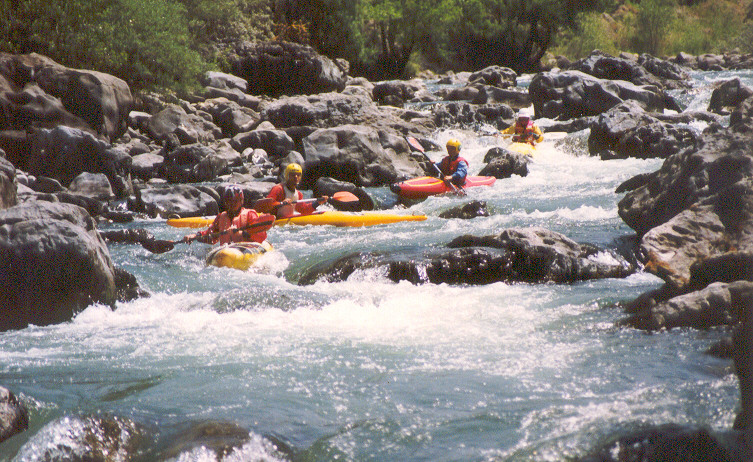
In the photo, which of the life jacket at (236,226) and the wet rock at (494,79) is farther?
the wet rock at (494,79)

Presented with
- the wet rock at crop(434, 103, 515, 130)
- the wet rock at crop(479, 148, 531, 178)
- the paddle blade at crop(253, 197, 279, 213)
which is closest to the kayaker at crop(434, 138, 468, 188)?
the wet rock at crop(479, 148, 531, 178)

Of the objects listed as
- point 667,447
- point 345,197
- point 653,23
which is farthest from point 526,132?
point 653,23

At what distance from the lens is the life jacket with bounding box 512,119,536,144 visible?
14.1 metres

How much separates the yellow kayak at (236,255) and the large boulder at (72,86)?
6.48 meters

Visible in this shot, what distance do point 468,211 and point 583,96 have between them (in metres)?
9.51

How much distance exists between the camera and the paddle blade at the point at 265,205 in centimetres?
873

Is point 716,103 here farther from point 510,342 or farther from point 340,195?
point 510,342

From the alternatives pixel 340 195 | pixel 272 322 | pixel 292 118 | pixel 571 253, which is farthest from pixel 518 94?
pixel 272 322

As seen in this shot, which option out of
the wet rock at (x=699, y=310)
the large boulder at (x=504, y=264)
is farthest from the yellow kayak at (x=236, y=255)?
the wet rock at (x=699, y=310)

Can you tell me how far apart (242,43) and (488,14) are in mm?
13676

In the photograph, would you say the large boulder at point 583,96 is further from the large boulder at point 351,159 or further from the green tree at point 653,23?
the green tree at point 653,23

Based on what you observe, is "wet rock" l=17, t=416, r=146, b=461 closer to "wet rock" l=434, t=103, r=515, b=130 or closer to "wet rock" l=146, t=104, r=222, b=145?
"wet rock" l=146, t=104, r=222, b=145

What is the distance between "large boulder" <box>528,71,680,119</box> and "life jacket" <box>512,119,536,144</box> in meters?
3.57

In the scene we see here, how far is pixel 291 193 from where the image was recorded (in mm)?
9023
